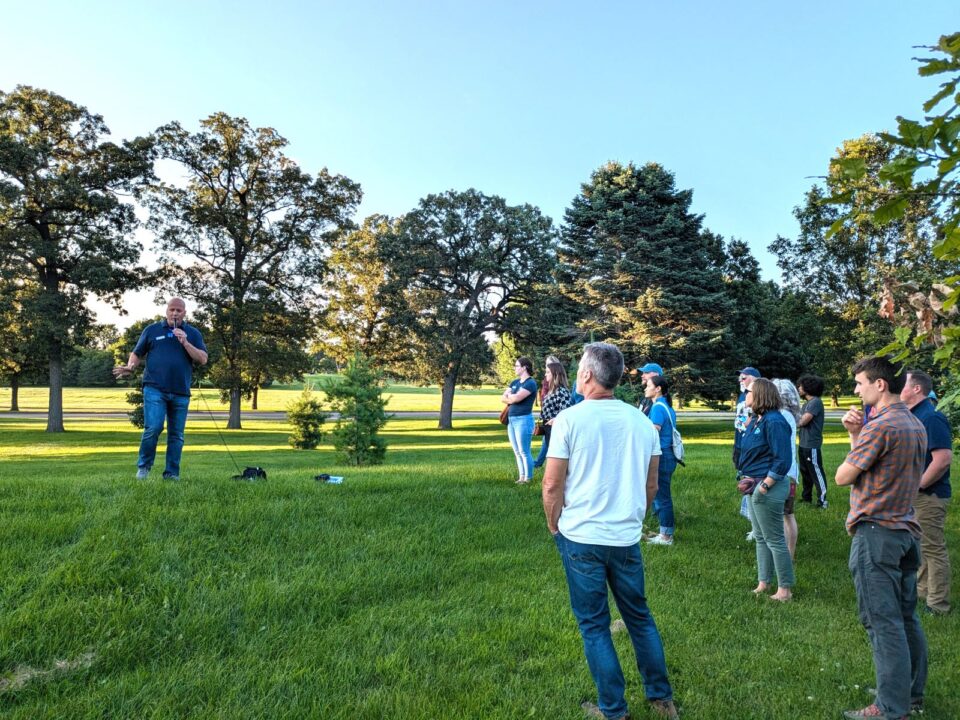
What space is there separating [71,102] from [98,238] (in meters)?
7.80

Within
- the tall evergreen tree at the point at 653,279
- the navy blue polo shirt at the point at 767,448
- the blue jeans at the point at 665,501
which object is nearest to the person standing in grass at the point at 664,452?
the blue jeans at the point at 665,501

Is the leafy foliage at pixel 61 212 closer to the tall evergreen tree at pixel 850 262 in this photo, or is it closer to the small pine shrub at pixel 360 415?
the small pine shrub at pixel 360 415

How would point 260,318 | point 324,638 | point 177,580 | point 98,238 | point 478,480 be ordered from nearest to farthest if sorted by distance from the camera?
1. point 324,638
2. point 177,580
3. point 478,480
4. point 98,238
5. point 260,318

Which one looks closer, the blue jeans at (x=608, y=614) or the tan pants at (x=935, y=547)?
the blue jeans at (x=608, y=614)

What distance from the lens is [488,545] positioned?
21.0ft

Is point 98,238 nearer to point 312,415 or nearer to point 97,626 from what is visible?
point 312,415

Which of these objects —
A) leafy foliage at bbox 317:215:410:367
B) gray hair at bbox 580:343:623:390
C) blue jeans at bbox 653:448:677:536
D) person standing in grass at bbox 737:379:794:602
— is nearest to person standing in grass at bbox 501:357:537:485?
blue jeans at bbox 653:448:677:536

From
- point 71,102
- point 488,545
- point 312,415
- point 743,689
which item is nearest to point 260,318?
point 312,415

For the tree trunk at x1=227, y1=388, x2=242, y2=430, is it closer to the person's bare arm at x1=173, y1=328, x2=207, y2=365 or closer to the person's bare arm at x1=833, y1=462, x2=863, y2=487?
the person's bare arm at x1=173, y1=328, x2=207, y2=365

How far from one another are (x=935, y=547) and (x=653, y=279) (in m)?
25.7

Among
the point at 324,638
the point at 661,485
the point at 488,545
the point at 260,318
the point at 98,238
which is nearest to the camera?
the point at 324,638

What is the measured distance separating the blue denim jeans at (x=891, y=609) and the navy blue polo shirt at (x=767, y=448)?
70.1 inches

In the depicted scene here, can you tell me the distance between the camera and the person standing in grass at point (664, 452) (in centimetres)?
695

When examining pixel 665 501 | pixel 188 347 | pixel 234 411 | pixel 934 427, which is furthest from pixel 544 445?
pixel 234 411
